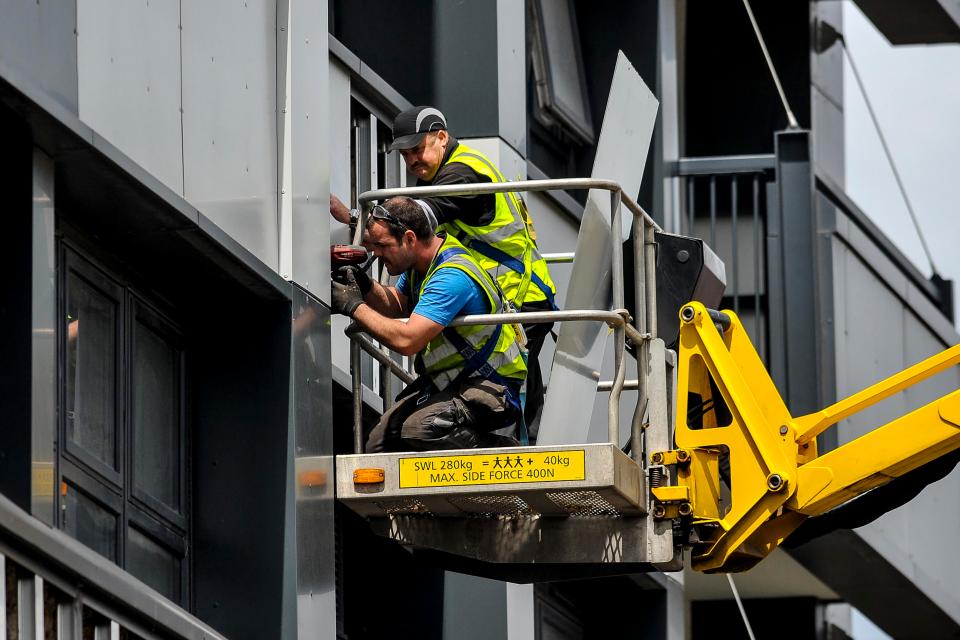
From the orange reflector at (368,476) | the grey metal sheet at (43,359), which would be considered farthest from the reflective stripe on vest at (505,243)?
the grey metal sheet at (43,359)

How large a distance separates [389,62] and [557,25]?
14.9 ft

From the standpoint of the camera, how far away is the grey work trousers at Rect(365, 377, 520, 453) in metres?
9.85

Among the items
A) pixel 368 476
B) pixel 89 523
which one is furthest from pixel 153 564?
pixel 368 476

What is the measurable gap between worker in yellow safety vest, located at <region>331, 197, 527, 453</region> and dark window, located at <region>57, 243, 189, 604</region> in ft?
2.89

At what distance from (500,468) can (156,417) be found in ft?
5.09

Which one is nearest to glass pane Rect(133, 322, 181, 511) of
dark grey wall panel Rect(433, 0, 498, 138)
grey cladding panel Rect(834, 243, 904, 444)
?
dark grey wall panel Rect(433, 0, 498, 138)

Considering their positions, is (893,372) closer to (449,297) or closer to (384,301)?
(384,301)

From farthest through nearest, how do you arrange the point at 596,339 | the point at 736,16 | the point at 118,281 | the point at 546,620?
the point at 736,16, the point at 546,620, the point at 596,339, the point at 118,281

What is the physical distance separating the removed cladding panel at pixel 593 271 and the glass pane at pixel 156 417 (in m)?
1.66

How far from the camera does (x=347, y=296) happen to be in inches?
405

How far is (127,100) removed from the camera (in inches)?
351

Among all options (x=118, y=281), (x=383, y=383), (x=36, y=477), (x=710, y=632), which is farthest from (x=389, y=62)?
(x=710, y=632)

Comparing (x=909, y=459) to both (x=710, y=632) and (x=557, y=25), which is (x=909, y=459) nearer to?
(x=557, y=25)

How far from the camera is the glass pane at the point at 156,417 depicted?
969cm
